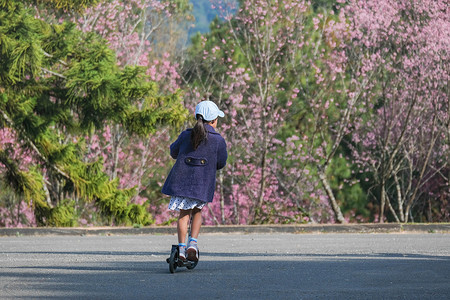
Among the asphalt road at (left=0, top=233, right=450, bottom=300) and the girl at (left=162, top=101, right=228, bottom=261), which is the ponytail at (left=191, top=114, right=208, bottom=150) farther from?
the asphalt road at (left=0, top=233, right=450, bottom=300)

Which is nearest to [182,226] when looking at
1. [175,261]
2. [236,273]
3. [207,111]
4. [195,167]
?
[175,261]

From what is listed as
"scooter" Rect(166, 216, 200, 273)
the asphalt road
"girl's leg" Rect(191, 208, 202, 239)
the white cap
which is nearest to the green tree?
the asphalt road

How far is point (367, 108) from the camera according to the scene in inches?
1281

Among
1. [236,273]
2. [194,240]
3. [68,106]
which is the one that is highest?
[68,106]

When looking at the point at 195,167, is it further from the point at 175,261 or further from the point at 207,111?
the point at 175,261

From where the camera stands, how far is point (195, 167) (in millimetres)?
8094

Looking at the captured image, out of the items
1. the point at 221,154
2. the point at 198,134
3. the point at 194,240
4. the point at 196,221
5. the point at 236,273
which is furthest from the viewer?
the point at 221,154

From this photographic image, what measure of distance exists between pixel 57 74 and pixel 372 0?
10.8 metres

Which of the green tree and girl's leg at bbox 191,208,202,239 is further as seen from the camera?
the green tree

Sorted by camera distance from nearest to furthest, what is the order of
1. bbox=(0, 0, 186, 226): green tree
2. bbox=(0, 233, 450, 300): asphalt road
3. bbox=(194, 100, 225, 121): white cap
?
bbox=(0, 233, 450, 300): asphalt road < bbox=(194, 100, 225, 121): white cap < bbox=(0, 0, 186, 226): green tree

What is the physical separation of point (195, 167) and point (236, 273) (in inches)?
43.5

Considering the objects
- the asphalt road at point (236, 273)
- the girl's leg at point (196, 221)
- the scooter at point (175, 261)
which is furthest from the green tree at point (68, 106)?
the scooter at point (175, 261)

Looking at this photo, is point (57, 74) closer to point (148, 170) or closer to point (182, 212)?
point (182, 212)

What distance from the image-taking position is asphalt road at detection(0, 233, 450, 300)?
6105 mm
